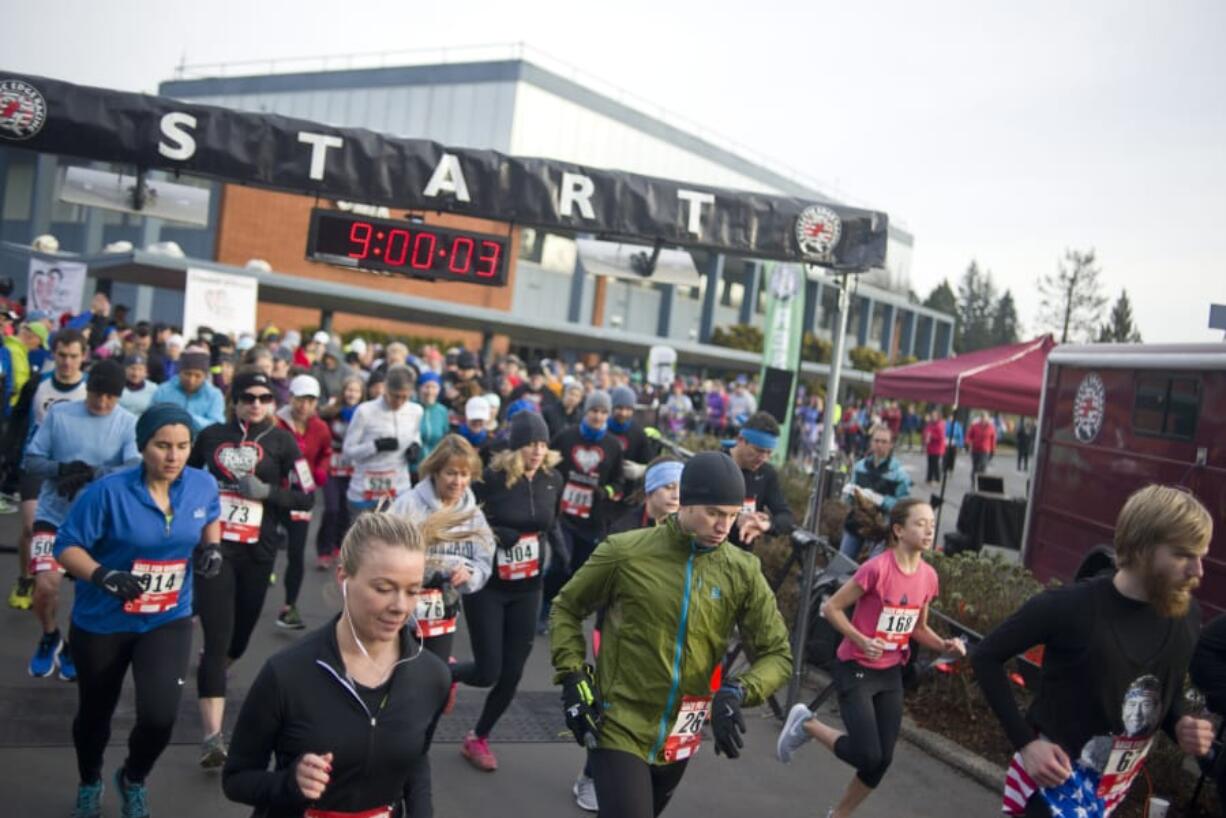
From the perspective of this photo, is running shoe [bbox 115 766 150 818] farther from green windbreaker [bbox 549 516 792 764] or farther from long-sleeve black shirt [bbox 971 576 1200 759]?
long-sleeve black shirt [bbox 971 576 1200 759]

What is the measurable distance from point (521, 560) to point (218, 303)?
44.3ft

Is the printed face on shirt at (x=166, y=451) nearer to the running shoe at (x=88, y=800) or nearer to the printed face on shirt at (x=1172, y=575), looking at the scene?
the running shoe at (x=88, y=800)

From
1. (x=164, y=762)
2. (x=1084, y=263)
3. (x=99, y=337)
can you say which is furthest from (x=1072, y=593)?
(x=1084, y=263)

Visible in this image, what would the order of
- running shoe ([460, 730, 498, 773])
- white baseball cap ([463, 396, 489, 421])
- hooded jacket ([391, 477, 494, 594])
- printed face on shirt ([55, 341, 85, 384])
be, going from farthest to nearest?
white baseball cap ([463, 396, 489, 421]), printed face on shirt ([55, 341, 85, 384]), running shoe ([460, 730, 498, 773]), hooded jacket ([391, 477, 494, 594])

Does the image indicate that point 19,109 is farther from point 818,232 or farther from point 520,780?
point 818,232

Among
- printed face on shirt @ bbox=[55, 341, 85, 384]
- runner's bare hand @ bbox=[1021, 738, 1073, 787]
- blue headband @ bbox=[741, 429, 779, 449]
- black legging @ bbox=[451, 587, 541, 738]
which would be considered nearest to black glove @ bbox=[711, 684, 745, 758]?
runner's bare hand @ bbox=[1021, 738, 1073, 787]

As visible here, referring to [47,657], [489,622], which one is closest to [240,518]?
[489,622]

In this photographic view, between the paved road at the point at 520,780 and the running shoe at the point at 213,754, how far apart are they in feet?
0.21

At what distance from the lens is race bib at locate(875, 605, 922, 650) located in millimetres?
5449

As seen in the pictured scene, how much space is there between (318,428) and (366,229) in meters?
1.65

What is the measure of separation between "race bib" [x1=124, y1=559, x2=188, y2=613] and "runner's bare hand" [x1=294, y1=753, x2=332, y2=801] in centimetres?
221

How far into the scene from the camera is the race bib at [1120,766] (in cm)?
349

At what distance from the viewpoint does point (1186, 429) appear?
29.1 ft

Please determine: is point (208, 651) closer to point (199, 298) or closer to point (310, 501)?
point (310, 501)
